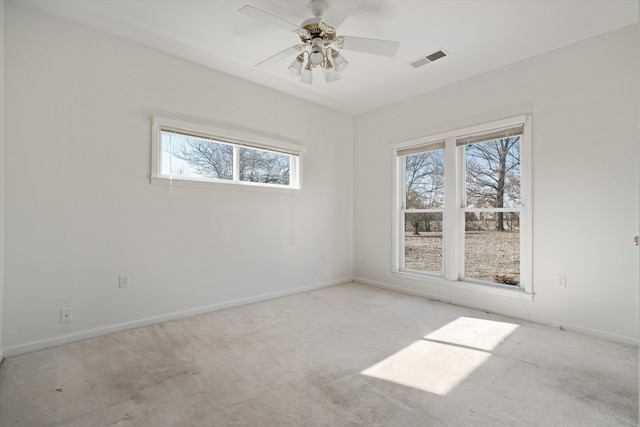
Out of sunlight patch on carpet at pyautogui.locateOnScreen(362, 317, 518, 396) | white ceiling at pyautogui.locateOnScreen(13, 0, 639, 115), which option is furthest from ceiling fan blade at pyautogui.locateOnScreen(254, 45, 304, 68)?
sunlight patch on carpet at pyautogui.locateOnScreen(362, 317, 518, 396)

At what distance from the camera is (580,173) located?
9.36 ft

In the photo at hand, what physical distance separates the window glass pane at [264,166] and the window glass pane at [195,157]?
177 mm

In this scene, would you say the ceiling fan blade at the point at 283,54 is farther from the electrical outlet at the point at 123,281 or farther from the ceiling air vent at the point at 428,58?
the electrical outlet at the point at 123,281

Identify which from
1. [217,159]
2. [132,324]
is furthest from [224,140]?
[132,324]

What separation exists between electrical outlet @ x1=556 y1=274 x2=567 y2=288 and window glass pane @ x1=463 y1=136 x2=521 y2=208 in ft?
2.69

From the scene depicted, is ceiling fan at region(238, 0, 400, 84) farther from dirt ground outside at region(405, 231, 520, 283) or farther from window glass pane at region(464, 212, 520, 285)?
dirt ground outside at region(405, 231, 520, 283)

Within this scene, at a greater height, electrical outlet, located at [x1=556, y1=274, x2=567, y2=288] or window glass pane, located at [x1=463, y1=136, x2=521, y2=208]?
window glass pane, located at [x1=463, y1=136, x2=521, y2=208]

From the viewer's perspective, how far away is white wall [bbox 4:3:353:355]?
2.40m

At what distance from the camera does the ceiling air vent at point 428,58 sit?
3113 millimetres

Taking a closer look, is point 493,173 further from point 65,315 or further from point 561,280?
point 65,315

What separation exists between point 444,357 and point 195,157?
3.04 m

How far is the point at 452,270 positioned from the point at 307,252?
1896 mm

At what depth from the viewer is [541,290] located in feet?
10.1

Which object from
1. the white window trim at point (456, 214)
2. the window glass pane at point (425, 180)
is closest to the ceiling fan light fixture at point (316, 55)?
the white window trim at point (456, 214)
